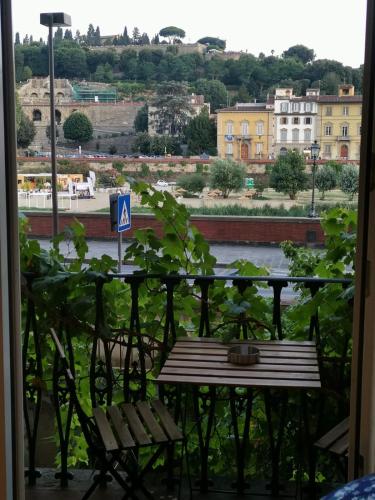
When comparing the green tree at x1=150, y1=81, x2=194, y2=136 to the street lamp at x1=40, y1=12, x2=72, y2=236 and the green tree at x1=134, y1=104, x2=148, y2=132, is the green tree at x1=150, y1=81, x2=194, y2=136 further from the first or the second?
the street lamp at x1=40, y1=12, x2=72, y2=236

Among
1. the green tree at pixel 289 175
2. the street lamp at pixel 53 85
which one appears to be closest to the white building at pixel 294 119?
the green tree at pixel 289 175

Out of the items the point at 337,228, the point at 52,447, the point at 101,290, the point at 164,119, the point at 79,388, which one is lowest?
the point at 52,447

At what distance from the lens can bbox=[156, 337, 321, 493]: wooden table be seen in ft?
6.77

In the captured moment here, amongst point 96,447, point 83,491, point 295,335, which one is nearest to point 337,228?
point 295,335

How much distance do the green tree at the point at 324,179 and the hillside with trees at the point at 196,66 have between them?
1.44 m

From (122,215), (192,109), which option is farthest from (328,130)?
(122,215)

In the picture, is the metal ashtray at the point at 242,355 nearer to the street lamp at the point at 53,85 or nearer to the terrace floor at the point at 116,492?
the terrace floor at the point at 116,492

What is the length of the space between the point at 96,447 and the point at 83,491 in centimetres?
47

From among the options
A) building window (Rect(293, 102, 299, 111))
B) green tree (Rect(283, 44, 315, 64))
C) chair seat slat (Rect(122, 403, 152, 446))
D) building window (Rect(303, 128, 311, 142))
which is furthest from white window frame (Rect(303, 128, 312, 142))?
chair seat slat (Rect(122, 403, 152, 446))

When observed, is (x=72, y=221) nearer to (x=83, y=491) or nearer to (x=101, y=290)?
(x=101, y=290)

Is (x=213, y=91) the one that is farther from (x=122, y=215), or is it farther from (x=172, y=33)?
(x=122, y=215)

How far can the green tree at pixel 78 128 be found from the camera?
836 centimetres

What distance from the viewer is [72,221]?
273 cm

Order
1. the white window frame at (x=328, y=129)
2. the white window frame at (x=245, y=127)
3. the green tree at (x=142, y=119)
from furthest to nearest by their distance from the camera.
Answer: the green tree at (x=142, y=119)
the white window frame at (x=245, y=127)
the white window frame at (x=328, y=129)
